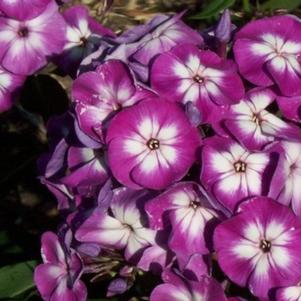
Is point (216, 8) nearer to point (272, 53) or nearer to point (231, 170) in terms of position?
point (272, 53)

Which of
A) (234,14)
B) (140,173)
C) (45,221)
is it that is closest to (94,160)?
(140,173)

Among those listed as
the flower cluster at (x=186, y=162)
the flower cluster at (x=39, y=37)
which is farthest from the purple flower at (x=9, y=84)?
the flower cluster at (x=186, y=162)

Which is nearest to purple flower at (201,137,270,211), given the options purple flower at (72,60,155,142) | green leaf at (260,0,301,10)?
purple flower at (72,60,155,142)

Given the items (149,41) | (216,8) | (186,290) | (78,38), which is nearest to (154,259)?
(186,290)

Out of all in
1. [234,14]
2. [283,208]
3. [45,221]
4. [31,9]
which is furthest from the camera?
[45,221]

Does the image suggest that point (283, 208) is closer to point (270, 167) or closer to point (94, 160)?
point (270, 167)

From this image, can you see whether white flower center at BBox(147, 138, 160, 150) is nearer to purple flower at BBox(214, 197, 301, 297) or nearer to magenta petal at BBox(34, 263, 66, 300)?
purple flower at BBox(214, 197, 301, 297)
